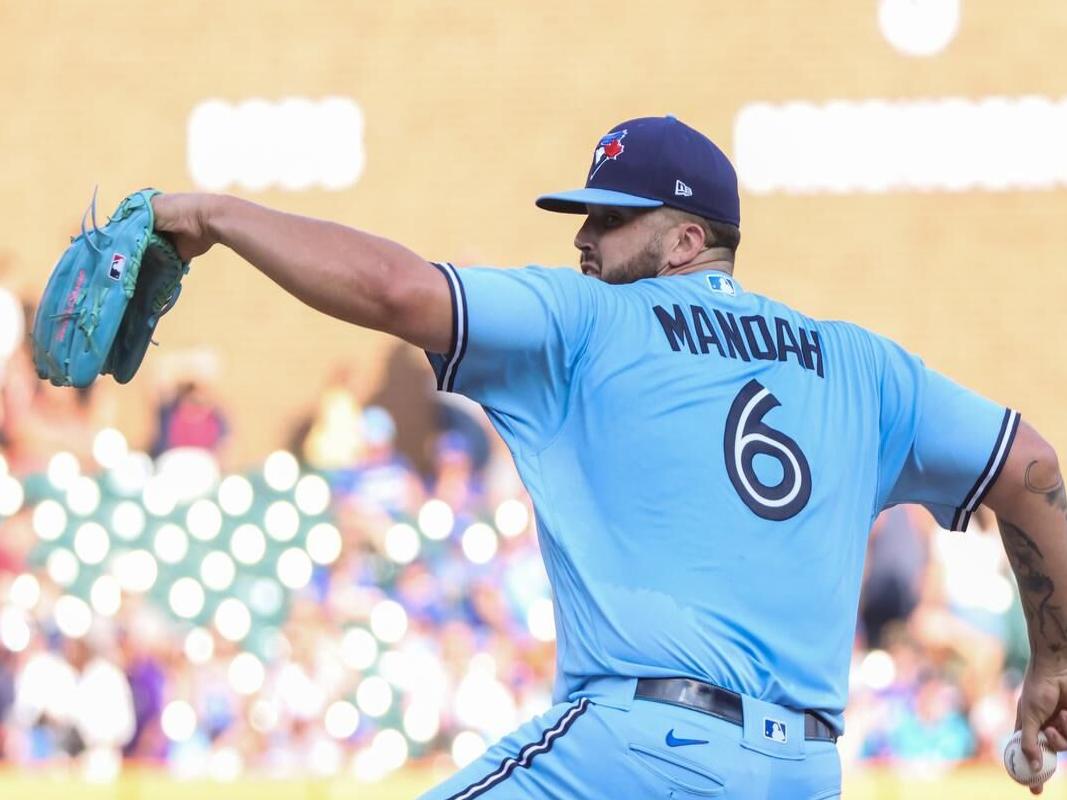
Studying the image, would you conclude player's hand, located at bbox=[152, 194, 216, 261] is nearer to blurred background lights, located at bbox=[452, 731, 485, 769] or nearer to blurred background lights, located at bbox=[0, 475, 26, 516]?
blurred background lights, located at bbox=[452, 731, 485, 769]

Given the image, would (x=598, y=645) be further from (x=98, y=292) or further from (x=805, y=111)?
(x=805, y=111)

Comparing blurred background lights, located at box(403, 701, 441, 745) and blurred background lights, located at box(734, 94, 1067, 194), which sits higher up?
blurred background lights, located at box(734, 94, 1067, 194)

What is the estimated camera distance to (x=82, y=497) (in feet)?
40.6

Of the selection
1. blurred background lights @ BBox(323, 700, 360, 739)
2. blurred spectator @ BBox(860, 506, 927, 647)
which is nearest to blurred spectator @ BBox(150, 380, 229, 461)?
blurred background lights @ BBox(323, 700, 360, 739)

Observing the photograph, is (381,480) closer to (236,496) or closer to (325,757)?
(236,496)

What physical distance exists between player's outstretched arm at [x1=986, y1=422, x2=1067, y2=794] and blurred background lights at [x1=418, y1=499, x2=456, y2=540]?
798 centimetres

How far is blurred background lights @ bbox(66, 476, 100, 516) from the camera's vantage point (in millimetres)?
12305

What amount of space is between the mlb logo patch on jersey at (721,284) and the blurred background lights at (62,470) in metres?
9.62

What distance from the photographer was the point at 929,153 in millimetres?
13703

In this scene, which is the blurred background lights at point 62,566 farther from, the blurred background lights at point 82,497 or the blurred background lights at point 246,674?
the blurred background lights at point 246,674

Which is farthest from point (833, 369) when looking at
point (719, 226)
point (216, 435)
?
point (216, 435)

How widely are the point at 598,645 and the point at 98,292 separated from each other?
46.3 inches

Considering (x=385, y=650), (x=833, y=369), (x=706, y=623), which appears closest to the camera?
(x=706, y=623)

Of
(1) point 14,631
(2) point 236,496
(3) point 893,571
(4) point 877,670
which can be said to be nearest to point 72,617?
(1) point 14,631
